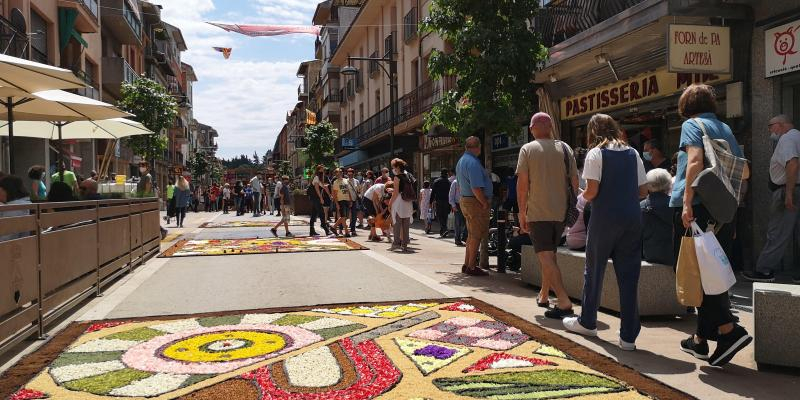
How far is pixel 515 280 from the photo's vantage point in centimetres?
814

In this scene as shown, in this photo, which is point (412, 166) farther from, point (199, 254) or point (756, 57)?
point (756, 57)

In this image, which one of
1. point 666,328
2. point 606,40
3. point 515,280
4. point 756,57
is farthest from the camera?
point 606,40

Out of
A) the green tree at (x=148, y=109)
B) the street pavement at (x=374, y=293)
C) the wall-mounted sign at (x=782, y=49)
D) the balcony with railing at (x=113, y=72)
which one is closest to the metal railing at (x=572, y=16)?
the wall-mounted sign at (x=782, y=49)

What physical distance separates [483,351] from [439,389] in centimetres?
89

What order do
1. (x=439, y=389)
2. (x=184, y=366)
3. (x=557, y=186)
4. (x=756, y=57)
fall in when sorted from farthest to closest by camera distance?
(x=756, y=57) → (x=557, y=186) → (x=184, y=366) → (x=439, y=389)

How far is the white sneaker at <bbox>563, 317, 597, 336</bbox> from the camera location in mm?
4902

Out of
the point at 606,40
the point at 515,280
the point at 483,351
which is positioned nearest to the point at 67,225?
the point at 483,351

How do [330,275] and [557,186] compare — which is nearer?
[557,186]

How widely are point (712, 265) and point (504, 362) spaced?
145 cm

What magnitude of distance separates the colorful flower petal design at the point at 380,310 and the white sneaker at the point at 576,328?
1.48 metres

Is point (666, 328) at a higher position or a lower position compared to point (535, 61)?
lower

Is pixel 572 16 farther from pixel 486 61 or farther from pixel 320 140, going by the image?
pixel 320 140

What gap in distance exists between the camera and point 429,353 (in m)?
4.37

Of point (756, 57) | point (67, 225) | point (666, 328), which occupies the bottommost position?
point (666, 328)
